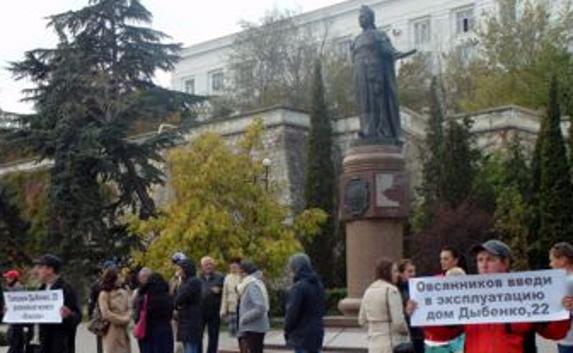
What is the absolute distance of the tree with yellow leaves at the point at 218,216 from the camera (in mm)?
26266

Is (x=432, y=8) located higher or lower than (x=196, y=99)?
higher

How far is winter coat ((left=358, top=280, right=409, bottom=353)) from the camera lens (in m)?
9.27

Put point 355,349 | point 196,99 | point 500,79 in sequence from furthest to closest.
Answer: point 500,79
point 196,99
point 355,349

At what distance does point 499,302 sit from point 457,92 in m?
46.8

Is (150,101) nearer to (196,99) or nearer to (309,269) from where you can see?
(196,99)

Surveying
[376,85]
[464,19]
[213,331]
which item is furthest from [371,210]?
[464,19]

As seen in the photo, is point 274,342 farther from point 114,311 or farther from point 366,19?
point 114,311

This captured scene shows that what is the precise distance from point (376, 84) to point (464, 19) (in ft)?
174

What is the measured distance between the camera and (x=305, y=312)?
11.4 metres

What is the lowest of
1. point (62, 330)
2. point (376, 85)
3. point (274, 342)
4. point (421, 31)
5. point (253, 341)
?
point (274, 342)

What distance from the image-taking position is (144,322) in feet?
38.5

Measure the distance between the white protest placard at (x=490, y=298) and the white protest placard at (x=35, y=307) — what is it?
4.61 metres

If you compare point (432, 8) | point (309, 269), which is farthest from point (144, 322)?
point (432, 8)

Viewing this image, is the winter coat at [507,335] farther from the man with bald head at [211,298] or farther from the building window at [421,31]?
the building window at [421,31]
